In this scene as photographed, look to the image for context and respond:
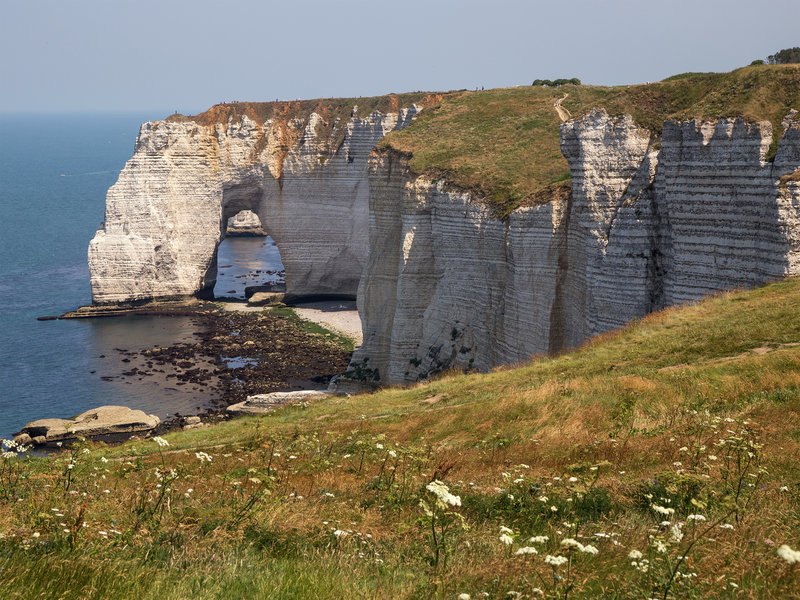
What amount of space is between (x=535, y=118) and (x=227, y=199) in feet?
115

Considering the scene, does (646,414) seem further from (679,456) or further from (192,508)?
(192,508)

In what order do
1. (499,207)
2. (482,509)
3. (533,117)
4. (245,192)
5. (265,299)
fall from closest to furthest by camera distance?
1. (482,509)
2. (499,207)
3. (533,117)
4. (265,299)
5. (245,192)

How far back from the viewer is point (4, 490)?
1059 cm

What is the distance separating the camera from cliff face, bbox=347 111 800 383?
2514 cm

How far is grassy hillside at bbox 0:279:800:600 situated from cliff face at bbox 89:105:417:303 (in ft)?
172

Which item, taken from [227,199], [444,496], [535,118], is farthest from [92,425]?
[444,496]

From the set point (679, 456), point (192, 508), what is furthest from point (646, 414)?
point (192, 508)

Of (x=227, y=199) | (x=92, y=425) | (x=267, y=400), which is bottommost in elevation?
(x=92, y=425)

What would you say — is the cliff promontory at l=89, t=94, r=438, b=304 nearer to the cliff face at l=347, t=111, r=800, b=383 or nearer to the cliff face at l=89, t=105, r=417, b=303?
the cliff face at l=89, t=105, r=417, b=303

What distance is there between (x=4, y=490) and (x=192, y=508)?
2998 mm

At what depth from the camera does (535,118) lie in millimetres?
46812

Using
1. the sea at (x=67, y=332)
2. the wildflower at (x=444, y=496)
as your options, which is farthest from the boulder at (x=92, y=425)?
the wildflower at (x=444, y=496)

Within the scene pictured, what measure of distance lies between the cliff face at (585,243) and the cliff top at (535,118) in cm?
88

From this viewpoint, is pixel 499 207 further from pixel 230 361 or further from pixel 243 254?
pixel 243 254
